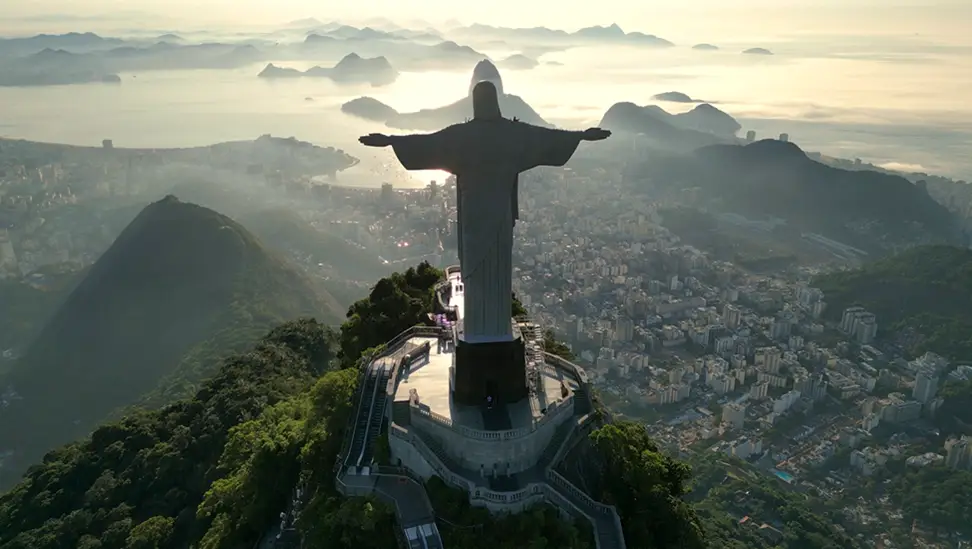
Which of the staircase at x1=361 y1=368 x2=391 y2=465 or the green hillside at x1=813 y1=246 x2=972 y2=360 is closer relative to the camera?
the staircase at x1=361 y1=368 x2=391 y2=465

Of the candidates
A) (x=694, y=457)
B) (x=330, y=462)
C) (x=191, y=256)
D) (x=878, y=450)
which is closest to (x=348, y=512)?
(x=330, y=462)

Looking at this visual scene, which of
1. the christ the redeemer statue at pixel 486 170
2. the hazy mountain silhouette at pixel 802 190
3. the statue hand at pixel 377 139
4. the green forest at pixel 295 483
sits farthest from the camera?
the hazy mountain silhouette at pixel 802 190

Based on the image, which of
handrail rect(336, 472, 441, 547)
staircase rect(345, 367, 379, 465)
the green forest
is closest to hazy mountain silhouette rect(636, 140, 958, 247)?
the green forest

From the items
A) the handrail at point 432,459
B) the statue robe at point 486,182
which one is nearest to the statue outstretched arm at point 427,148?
the statue robe at point 486,182

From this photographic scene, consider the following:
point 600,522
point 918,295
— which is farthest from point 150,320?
point 918,295

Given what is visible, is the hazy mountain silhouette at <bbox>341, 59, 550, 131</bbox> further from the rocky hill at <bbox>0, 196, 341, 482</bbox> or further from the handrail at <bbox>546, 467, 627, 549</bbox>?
the handrail at <bbox>546, 467, 627, 549</bbox>

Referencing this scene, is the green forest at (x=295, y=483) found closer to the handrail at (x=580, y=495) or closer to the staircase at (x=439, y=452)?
the staircase at (x=439, y=452)

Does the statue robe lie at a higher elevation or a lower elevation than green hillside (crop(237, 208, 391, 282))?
higher
